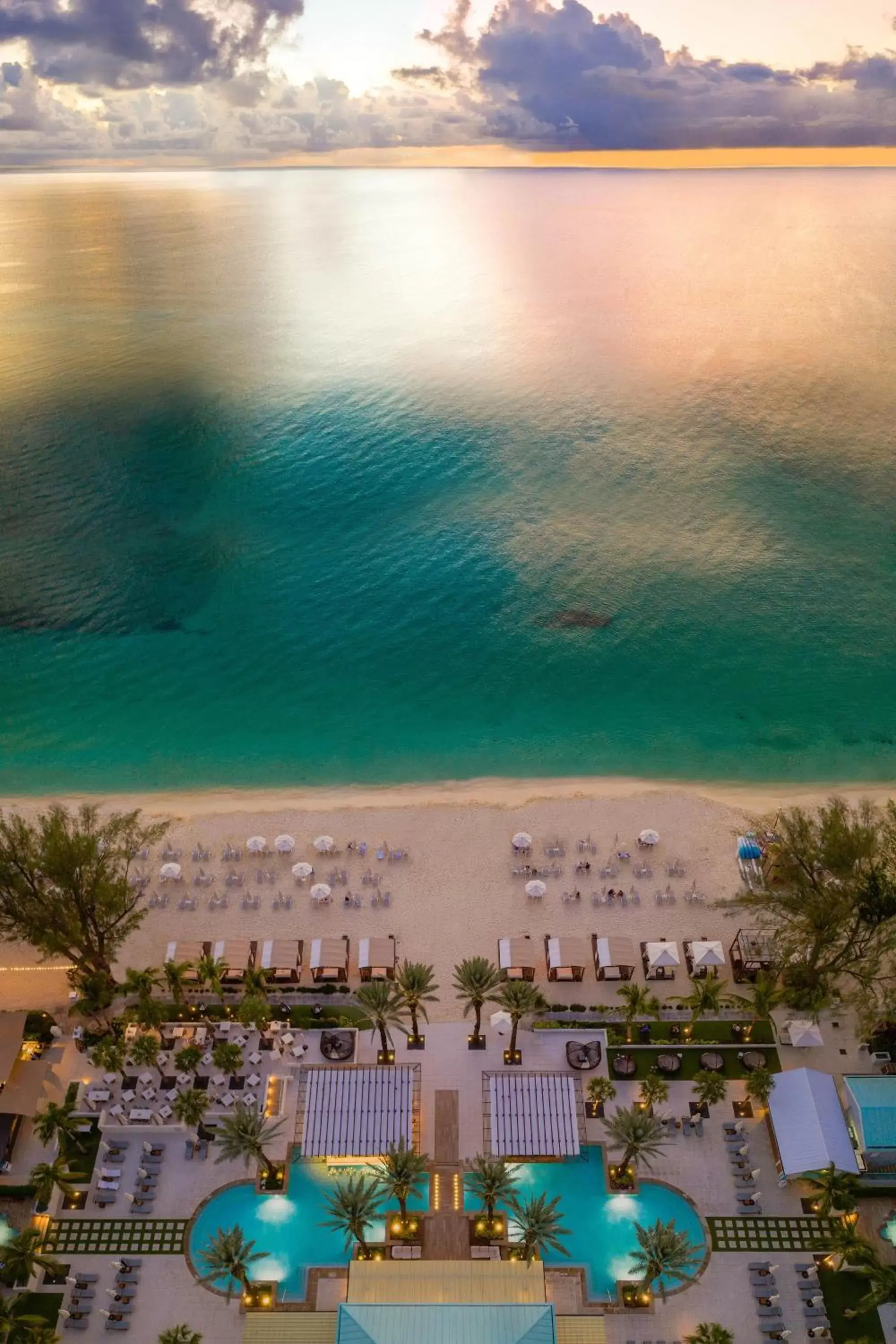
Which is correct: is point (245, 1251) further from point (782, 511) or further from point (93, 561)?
point (782, 511)

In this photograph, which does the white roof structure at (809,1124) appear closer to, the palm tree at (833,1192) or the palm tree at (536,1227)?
the palm tree at (833,1192)

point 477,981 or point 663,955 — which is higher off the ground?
point 663,955

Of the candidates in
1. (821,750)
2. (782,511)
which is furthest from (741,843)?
(782,511)

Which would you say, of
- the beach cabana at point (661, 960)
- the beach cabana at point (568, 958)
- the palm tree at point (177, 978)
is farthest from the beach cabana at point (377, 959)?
the beach cabana at point (661, 960)

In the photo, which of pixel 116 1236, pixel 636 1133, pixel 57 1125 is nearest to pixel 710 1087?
pixel 636 1133

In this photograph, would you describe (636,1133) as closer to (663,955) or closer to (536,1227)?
(536,1227)

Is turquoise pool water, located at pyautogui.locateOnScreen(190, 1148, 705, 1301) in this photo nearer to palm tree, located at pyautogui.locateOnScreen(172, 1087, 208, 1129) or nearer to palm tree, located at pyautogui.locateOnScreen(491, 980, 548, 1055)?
palm tree, located at pyautogui.locateOnScreen(172, 1087, 208, 1129)

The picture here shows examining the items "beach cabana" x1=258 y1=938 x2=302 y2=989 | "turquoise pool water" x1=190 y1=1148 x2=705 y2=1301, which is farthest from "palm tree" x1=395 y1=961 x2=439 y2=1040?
"turquoise pool water" x1=190 y1=1148 x2=705 y2=1301
